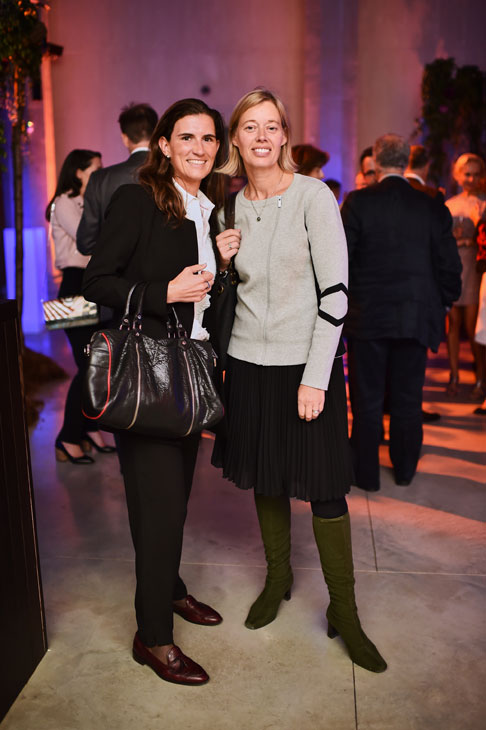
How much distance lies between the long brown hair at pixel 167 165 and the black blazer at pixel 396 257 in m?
1.51

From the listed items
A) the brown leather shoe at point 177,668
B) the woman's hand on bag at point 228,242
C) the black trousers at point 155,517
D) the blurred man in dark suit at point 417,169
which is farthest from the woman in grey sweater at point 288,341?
the blurred man in dark suit at point 417,169

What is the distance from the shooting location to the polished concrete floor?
2055 mm

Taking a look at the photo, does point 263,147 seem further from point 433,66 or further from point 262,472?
point 433,66

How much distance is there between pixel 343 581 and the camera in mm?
2262

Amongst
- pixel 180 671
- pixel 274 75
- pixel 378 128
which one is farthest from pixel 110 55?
pixel 180 671

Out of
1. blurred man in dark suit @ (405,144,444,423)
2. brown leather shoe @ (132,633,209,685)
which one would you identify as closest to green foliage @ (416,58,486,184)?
blurred man in dark suit @ (405,144,444,423)

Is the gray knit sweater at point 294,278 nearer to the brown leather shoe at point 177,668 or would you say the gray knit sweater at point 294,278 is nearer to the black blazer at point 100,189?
the brown leather shoe at point 177,668

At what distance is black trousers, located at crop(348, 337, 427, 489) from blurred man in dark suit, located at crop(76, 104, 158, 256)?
1355 millimetres

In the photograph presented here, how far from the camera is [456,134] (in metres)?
8.06

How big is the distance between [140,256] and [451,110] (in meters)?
7.03

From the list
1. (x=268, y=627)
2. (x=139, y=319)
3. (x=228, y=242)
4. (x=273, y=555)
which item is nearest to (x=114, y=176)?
(x=228, y=242)

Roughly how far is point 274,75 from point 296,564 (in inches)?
279

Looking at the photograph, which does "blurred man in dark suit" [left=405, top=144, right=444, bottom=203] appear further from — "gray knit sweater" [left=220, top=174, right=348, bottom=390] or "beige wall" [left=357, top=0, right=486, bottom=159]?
"beige wall" [left=357, top=0, right=486, bottom=159]

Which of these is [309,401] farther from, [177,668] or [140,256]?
[177,668]
